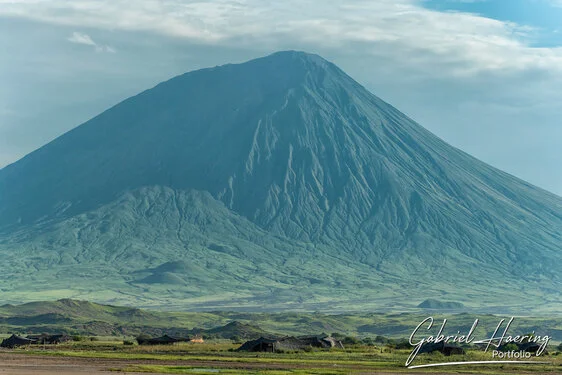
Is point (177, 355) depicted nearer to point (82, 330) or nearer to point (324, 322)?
point (82, 330)

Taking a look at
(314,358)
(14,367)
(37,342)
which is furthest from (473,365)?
(37,342)

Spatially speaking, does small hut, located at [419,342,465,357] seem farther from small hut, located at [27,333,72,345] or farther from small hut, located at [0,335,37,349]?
small hut, located at [0,335,37,349]

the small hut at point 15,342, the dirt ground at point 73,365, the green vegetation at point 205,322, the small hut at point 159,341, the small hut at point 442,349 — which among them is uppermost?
the dirt ground at point 73,365

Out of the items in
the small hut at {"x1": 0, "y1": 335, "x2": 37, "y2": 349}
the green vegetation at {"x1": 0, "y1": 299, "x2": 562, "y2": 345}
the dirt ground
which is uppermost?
the dirt ground

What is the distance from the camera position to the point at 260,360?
2955 inches

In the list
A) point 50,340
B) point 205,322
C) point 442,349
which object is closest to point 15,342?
point 50,340

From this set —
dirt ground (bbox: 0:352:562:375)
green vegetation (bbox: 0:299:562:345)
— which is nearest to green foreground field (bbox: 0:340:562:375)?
dirt ground (bbox: 0:352:562:375)

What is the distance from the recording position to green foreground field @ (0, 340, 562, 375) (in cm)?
6681

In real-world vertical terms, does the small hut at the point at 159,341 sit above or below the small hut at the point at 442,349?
below

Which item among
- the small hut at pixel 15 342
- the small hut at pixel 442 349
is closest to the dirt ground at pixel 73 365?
the small hut at pixel 442 349

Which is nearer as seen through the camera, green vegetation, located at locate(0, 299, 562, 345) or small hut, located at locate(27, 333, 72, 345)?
small hut, located at locate(27, 333, 72, 345)

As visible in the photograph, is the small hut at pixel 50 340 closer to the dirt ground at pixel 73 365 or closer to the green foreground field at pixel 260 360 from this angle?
the green foreground field at pixel 260 360

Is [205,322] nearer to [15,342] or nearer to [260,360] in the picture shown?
[15,342]

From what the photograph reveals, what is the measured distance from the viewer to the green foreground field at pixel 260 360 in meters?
66.8
